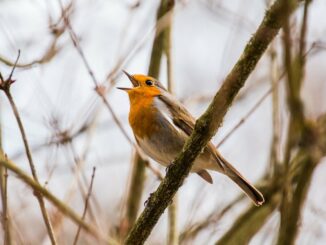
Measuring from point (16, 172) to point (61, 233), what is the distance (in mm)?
2228

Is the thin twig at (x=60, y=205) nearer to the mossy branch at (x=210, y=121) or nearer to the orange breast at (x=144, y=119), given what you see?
the mossy branch at (x=210, y=121)

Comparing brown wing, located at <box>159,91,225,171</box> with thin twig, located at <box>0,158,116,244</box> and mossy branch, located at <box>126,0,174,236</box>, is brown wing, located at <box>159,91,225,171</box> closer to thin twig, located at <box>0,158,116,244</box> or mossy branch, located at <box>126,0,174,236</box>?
mossy branch, located at <box>126,0,174,236</box>

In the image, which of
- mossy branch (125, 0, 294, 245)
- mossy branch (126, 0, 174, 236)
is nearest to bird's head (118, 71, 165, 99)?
mossy branch (126, 0, 174, 236)

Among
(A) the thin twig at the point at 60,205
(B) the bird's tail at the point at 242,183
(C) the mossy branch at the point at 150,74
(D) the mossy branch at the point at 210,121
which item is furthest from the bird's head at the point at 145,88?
(A) the thin twig at the point at 60,205

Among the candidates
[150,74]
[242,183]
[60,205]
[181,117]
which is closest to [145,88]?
[150,74]

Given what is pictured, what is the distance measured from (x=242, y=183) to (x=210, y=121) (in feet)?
5.73

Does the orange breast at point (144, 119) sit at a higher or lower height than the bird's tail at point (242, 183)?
higher

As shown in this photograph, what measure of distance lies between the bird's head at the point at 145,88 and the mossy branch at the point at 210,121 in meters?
1.63

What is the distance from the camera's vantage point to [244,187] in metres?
4.42

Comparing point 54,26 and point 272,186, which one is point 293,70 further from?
point 54,26

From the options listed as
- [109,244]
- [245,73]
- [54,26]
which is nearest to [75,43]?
[54,26]

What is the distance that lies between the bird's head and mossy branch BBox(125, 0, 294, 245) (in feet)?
5.36

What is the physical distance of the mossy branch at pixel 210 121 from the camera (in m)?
2.42

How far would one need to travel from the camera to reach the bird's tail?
13.6 ft
